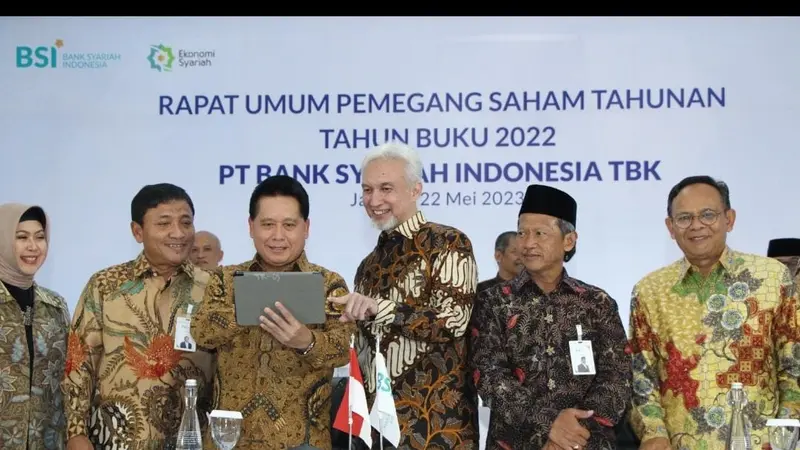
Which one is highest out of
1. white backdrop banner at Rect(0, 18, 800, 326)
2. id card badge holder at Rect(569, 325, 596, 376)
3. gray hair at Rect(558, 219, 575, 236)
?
white backdrop banner at Rect(0, 18, 800, 326)

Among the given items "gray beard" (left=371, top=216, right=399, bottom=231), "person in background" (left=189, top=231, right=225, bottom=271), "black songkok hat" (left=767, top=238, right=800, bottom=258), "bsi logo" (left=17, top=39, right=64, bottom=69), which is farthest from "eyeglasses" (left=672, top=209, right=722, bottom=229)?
"bsi logo" (left=17, top=39, right=64, bottom=69)

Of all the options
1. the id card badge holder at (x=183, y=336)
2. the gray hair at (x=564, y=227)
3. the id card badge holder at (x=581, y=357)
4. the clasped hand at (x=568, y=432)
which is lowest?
the clasped hand at (x=568, y=432)

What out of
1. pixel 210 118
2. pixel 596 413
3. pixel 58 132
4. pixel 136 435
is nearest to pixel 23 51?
pixel 58 132

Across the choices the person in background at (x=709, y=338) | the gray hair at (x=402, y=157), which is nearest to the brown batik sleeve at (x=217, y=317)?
the gray hair at (x=402, y=157)

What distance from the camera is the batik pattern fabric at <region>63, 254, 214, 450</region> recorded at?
3707 millimetres

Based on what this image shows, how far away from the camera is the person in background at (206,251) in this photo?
6.24m

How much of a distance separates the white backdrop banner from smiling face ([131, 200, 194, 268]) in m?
2.65

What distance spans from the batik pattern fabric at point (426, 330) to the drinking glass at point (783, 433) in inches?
41.2

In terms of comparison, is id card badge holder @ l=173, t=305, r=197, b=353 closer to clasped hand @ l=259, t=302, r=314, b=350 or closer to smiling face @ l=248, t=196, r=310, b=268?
smiling face @ l=248, t=196, r=310, b=268

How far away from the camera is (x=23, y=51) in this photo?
6.68 m

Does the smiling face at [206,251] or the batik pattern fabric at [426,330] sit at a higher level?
the smiling face at [206,251]

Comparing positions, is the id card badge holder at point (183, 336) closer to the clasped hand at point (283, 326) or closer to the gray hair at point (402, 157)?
the clasped hand at point (283, 326)

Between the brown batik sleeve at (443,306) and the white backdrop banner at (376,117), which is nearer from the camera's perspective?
the brown batik sleeve at (443,306)
